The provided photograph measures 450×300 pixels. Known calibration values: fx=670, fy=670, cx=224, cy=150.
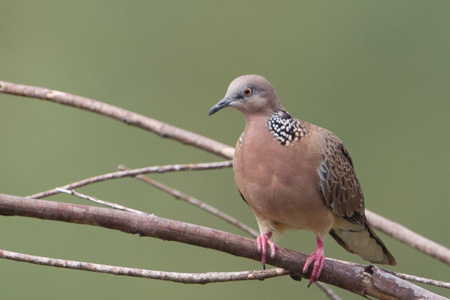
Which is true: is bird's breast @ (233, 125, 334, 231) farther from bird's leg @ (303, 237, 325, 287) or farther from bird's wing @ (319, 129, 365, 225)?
bird's leg @ (303, 237, 325, 287)

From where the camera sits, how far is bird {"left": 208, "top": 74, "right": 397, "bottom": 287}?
8.27 feet

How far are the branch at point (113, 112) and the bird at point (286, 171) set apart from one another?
16.4 inches

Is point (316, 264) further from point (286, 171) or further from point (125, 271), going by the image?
point (125, 271)

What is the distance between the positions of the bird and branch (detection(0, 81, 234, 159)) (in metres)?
0.42

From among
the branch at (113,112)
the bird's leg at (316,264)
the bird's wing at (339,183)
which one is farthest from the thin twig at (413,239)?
the branch at (113,112)

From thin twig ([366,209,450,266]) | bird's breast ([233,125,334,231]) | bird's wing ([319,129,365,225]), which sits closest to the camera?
bird's breast ([233,125,334,231])

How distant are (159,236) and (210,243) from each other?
0.15 meters

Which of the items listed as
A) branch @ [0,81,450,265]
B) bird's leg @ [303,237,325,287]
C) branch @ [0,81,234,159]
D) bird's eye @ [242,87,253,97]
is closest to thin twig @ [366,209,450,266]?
branch @ [0,81,450,265]

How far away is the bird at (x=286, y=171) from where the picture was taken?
252 centimetres

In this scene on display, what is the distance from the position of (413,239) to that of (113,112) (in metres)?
1.44

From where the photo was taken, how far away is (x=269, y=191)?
2510 millimetres

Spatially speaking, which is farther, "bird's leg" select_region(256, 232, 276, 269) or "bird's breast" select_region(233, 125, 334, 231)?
"bird's breast" select_region(233, 125, 334, 231)

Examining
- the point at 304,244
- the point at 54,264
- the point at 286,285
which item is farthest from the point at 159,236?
the point at 286,285

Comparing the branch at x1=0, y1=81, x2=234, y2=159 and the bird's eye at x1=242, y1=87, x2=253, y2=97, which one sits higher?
the bird's eye at x1=242, y1=87, x2=253, y2=97
